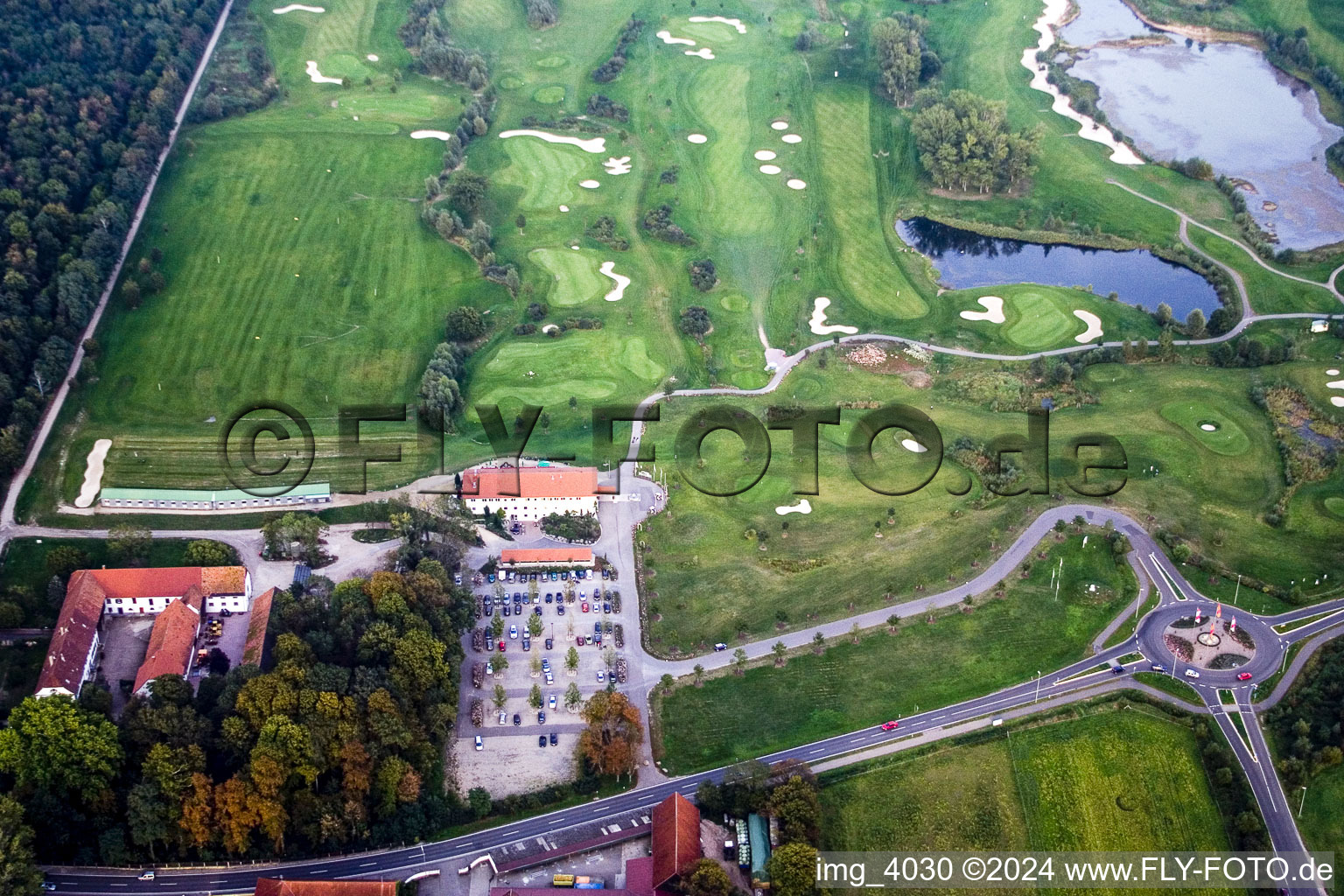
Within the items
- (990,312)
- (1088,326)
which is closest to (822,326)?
(990,312)

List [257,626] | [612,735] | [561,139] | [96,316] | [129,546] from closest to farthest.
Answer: [612,735] < [257,626] < [129,546] < [96,316] < [561,139]

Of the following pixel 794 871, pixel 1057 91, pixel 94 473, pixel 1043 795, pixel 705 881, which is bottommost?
pixel 94 473

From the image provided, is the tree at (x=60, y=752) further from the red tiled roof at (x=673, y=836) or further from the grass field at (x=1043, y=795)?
the grass field at (x=1043, y=795)

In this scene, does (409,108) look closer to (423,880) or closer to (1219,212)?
(1219,212)

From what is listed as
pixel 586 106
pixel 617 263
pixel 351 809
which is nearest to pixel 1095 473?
pixel 617 263

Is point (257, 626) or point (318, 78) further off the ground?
point (257, 626)

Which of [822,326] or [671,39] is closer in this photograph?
[822,326]

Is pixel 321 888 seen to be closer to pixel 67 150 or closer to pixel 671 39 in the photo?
pixel 67 150

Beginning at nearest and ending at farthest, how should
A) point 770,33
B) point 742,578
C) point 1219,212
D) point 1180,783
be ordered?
point 1180,783 < point 742,578 < point 1219,212 < point 770,33
